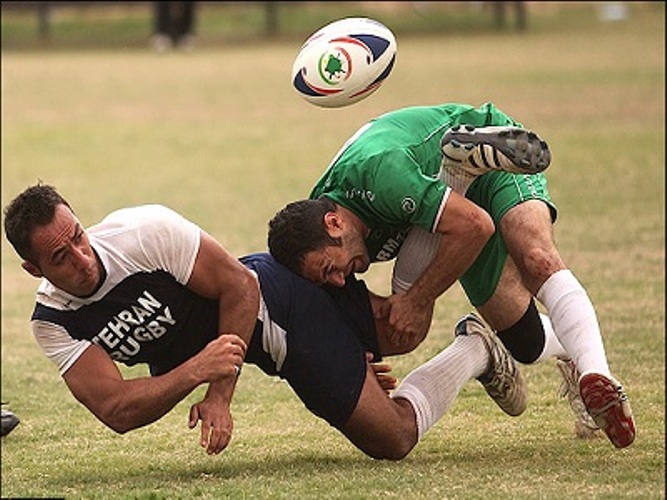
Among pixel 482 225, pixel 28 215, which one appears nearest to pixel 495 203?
pixel 482 225

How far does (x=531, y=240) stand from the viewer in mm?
6105

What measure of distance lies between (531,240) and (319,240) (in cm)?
78

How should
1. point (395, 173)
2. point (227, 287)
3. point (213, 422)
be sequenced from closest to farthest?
1. point (213, 422)
2. point (227, 287)
3. point (395, 173)

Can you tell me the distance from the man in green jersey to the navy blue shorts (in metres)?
0.08

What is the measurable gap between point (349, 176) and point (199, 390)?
2.36 meters

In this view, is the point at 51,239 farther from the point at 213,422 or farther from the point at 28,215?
the point at 213,422

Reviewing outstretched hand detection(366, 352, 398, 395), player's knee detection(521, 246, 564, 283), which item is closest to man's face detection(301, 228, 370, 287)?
outstretched hand detection(366, 352, 398, 395)

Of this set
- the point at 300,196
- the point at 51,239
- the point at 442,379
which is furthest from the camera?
the point at 300,196

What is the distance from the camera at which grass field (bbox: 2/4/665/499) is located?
18.8ft

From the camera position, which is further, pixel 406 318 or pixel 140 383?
pixel 406 318

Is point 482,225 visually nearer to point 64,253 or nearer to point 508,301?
point 508,301

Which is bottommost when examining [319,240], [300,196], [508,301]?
[300,196]

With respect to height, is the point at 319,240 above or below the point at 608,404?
above

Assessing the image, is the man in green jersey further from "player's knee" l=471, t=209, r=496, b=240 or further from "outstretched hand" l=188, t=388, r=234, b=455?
"outstretched hand" l=188, t=388, r=234, b=455
